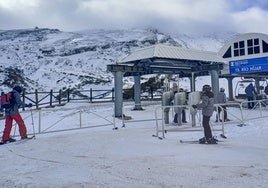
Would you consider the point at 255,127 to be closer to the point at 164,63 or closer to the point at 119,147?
the point at 119,147

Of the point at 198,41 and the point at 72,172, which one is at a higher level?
the point at 198,41

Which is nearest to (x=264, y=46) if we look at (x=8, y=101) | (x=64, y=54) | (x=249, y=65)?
(x=249, y=65)

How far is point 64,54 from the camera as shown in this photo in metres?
71.1

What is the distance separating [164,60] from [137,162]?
39.5 feet

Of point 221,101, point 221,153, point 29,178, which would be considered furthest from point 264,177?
point 221,101

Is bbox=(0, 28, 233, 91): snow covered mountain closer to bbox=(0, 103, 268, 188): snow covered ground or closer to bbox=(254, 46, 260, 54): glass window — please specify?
bbox=(254, 46, 260, 54): glass window

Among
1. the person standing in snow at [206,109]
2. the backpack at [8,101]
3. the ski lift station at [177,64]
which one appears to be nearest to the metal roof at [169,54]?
the ski lift station at [177,64]

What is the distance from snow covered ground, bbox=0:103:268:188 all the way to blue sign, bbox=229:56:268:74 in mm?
16830

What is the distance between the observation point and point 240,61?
29656mm

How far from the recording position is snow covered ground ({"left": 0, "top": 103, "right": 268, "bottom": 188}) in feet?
20.7

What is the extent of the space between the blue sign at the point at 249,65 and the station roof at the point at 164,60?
24.0ft

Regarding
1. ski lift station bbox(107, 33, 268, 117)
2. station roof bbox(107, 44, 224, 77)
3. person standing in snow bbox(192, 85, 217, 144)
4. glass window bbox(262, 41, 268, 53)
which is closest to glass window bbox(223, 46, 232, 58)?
ski lift station bbox(107, 33, 268, 117)

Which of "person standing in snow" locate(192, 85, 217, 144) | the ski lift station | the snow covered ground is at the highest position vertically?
the ski lift station

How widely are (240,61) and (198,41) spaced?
2700 inches
